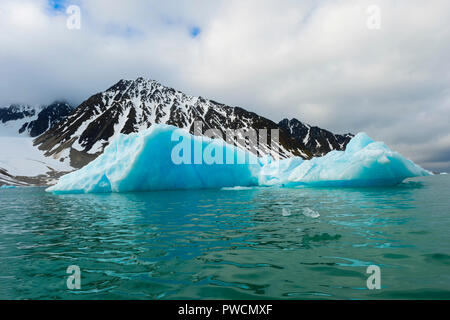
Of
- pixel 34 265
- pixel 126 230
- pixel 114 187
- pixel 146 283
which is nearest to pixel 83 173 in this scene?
pixel 114 187

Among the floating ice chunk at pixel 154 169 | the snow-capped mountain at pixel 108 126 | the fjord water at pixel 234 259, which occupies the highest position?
the snow-capped mountain at pixel 108 126

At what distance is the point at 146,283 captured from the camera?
3814mm

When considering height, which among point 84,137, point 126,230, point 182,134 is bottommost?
point 126,230

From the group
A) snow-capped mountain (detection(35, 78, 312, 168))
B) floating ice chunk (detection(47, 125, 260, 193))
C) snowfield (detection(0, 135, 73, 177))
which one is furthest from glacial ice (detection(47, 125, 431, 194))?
snow-capped mountain (detection(35, 78, 312, 168))

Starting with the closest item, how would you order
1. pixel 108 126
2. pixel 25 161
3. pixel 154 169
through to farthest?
pixel 154 169
pixel 25 161
pixel 108 126

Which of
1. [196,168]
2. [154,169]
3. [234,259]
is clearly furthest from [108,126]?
[234,259]

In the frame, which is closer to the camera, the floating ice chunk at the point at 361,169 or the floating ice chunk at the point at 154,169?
the floating ice chunk at the point at 361,169

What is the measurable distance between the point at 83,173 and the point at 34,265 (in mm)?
25787

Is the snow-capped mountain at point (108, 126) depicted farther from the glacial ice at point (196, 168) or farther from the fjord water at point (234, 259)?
the fjord water at point (234, 259)

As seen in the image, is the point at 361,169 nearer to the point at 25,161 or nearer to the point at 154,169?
the point at 154,169

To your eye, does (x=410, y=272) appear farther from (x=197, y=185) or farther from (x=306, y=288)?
(x=197, y=185)

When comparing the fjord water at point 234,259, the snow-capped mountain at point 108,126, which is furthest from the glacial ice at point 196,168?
the snow-capped mountain at point 108,126

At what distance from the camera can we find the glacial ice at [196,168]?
76.3 ft

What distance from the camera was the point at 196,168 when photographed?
1090 inches
